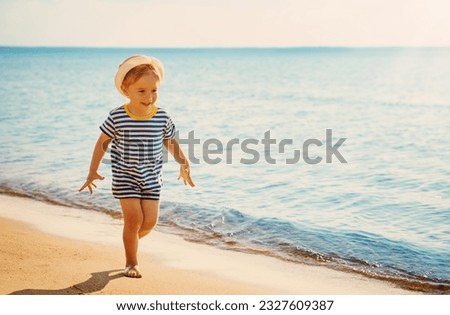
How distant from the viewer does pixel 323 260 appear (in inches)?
188

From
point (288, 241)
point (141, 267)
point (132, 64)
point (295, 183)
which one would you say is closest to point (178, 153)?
point (132, 64)

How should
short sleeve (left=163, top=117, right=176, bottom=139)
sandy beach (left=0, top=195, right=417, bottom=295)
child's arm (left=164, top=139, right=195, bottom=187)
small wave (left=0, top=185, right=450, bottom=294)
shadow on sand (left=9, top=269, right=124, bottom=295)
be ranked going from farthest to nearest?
small wave (left=0, top=185, right=450, bottom=294), child's arm (left=164, top=139, right=195, bottom=187), short sleeve (left=163, top=117, right=176, bottom=139), sandy beach (left=0, top=195, right=417, bottom=295), shadow on sand (left=9, top=269, right=124, bottom=295)

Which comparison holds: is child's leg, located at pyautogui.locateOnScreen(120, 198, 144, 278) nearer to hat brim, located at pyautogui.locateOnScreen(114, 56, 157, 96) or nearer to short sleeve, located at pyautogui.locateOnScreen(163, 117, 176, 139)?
short sleeve, located at pyautogui.locateOnScreen(163, 117, 176, 139)

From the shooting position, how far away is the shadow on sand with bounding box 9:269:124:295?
3.26 metres

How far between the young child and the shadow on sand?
0.34 feet

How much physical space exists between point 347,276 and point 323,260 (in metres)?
0.38

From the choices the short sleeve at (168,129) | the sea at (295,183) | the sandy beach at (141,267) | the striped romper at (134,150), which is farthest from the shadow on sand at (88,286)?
the sea at (295,183)

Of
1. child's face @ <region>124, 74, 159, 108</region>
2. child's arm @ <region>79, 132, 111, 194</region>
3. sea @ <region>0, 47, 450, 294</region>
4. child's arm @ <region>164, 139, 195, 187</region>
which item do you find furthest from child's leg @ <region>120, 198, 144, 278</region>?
sea @ <region>0, 47, 450, 294</region>

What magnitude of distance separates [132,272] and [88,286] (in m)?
0.32

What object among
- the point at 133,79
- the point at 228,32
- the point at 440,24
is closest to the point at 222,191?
the point at 133,79

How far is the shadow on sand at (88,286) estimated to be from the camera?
3.26m
